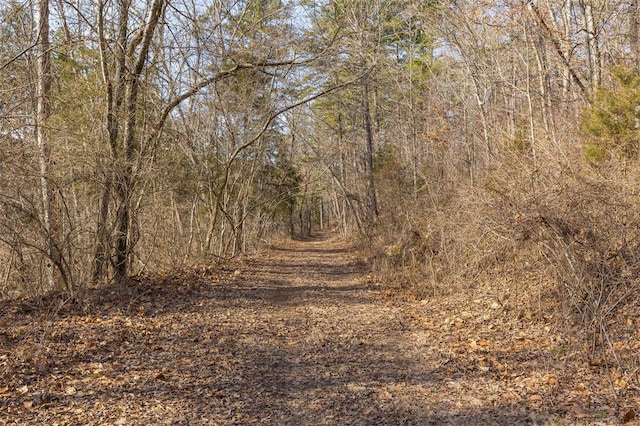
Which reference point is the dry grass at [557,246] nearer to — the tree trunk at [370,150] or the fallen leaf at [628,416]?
the fallen leaf at [628,416]

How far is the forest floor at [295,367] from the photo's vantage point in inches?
194

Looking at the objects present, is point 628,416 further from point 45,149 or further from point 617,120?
point 45,149

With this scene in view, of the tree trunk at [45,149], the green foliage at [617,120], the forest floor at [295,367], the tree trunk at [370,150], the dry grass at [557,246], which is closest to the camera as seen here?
the forest floor at [295,367]

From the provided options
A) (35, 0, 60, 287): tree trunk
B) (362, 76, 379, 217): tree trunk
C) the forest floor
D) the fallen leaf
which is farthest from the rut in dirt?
(362, 76, 379, 217): tree trunk

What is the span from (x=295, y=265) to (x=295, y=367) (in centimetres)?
1227

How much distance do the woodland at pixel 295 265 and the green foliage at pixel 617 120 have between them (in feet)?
0.14

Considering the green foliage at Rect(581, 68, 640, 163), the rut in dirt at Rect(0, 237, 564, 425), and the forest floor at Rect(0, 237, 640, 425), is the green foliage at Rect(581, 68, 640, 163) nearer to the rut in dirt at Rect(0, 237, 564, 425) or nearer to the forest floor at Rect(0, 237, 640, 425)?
the forest floor at Rect(0, 237, 640, 425)

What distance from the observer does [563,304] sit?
22.2ft

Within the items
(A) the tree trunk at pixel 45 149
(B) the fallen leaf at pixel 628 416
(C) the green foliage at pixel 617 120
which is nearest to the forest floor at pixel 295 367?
(B) the fallen leaf at pixel 628 416

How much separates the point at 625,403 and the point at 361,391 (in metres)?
2.51

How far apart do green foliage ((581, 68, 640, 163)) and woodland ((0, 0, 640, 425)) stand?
0.04 meters

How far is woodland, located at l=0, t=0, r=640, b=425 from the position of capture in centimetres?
544

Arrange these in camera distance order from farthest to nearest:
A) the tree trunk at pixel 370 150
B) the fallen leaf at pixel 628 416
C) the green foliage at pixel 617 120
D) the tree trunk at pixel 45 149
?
the tree trunk at pixel 370 150 < the green foliage at pixel 617 120 < the tree trunk at pixel 45 149 < the fallen leaf at pixel 628 416

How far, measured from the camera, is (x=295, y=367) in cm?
657
